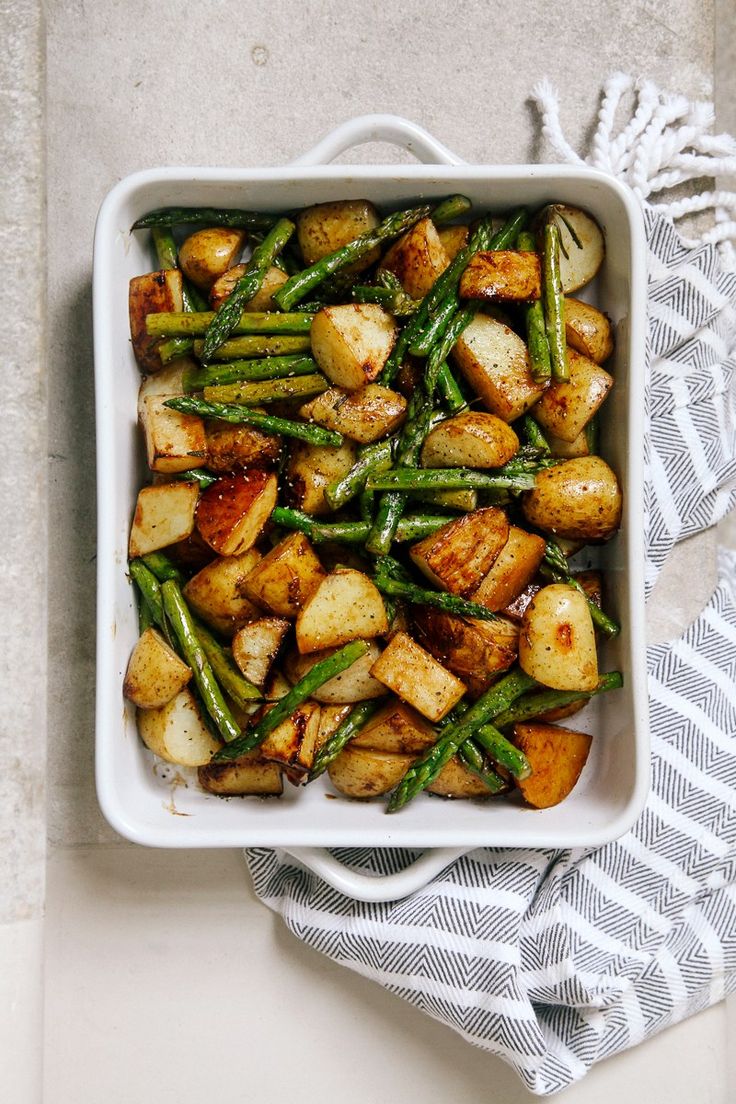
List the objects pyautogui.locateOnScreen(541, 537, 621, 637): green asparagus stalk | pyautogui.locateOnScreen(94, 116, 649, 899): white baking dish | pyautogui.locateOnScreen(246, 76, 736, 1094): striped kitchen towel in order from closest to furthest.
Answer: pyautogui.locateOnScreen(94, 116, 649, 899): white baking dish, pyautogui.locateOnScreen(541, 537, 621, 637): green asparagus stalk, pyautogui.locateOnScreen(246, 76, 736, 1094): striped kitchen towel

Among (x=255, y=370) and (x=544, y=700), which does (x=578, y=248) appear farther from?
(x=544, y=700)

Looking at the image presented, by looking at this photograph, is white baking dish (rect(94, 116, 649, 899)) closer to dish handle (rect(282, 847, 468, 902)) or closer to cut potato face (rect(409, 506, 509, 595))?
dish handle (rect(282, 847, 468, 902))

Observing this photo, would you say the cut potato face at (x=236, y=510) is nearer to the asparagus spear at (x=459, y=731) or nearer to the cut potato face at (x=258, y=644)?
the cut potato face at (x=258, y=644)

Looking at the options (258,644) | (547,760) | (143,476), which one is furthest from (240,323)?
(547,760)

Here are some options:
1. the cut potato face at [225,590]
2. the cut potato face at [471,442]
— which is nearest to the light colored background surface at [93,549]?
the cut potato face at [225,590]

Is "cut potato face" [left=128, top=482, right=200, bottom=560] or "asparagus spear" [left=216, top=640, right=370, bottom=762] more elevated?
"cut potato face" [left=128, top=482, right=200, bottom=560]

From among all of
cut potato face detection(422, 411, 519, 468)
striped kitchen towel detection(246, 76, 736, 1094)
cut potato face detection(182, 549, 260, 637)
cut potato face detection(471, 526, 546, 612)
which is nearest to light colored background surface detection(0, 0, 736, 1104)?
striped kitchen towel detection(246, 76, 736, 1094)

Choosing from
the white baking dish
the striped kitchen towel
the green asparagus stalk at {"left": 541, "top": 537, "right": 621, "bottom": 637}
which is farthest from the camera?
the striped kitchen towel
